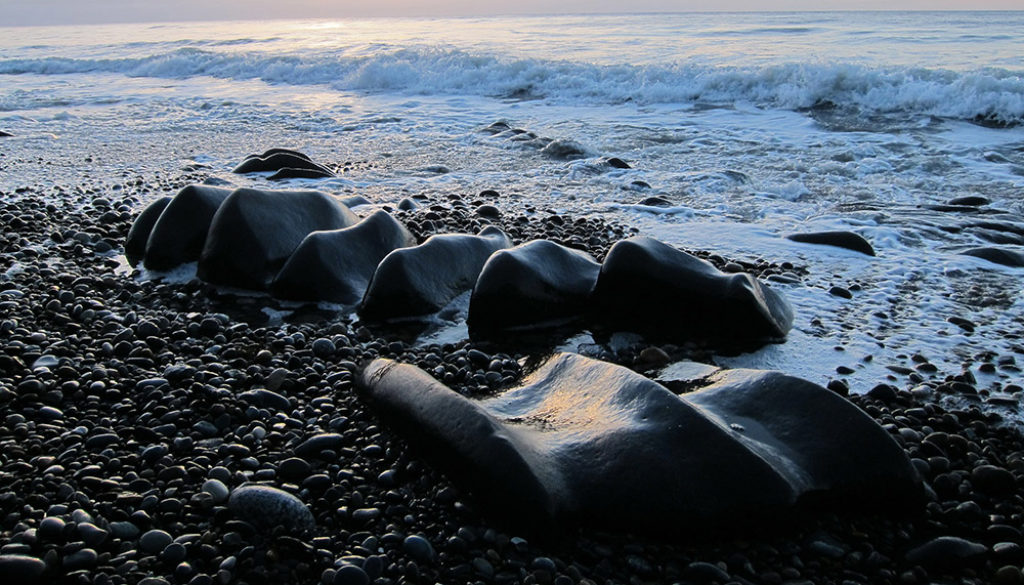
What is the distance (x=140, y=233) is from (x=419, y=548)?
15.0 feet

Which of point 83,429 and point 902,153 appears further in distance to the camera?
point 902,153

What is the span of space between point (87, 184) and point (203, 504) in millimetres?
7177

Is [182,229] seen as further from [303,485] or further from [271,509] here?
[271,509]

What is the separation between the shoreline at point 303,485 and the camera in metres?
2.52

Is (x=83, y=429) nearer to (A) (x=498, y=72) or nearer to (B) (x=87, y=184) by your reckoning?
(B) (x=87, y=184)

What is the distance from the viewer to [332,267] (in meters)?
5.16

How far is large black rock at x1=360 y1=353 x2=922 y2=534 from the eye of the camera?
2.66 metres

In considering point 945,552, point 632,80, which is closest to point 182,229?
point 945,552

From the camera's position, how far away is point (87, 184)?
8680 millimetres

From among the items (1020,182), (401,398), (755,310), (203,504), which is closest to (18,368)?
(203,504)

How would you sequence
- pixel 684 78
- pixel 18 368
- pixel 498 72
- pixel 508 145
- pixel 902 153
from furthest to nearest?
pixel 498 72 < pixel 684 78 < pixel 508 145 < pixel 902 153 < pixel 18 368

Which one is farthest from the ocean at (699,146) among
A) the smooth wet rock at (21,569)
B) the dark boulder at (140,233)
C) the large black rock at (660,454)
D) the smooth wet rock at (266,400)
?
the smooth wet rock at (21,569)

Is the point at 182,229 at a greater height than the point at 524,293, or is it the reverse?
the point at 182,229

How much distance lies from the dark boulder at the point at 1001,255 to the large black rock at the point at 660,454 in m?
3.60
